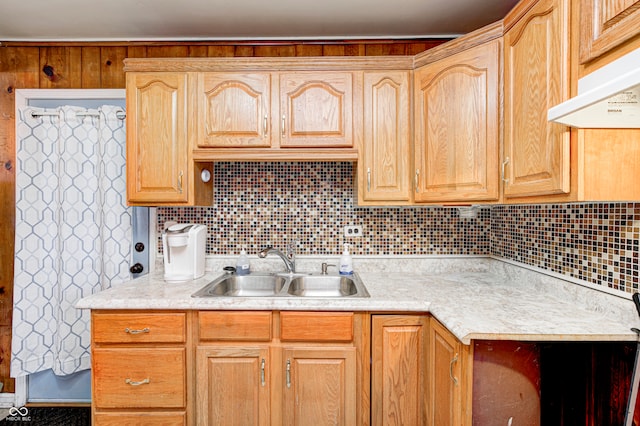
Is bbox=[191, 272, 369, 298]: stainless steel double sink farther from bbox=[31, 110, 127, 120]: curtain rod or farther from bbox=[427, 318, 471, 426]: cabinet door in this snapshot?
bbox=[31, 110, 127, 120]: curtain rod

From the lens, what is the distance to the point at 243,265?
6.91 feet

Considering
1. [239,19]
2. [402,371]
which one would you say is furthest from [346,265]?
[239,19]

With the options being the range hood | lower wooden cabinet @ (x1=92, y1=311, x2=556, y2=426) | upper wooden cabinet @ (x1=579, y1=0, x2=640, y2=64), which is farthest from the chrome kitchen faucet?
upper wooden cabinet @ (x1=579, y1=0, x2=640, y2=64)

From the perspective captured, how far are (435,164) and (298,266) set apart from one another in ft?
3.43

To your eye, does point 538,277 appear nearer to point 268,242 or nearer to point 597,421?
point 597,421

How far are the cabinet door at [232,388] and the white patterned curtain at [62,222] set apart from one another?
1.11 metres

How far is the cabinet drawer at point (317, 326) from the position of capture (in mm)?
1560

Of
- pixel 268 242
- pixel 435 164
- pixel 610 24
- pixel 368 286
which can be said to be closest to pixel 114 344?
pixel 268 242

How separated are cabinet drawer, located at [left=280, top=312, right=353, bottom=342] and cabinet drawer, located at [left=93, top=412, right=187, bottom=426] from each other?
0.63 metres

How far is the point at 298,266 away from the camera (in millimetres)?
2189

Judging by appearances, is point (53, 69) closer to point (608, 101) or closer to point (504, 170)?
point (504, 170)

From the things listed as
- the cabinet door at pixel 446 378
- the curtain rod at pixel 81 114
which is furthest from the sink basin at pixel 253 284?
the curtain rod at pixel 81 114

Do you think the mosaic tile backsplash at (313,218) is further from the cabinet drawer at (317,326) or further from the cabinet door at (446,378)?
the cabinet door at (446,378)

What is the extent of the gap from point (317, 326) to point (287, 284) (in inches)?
18.2
